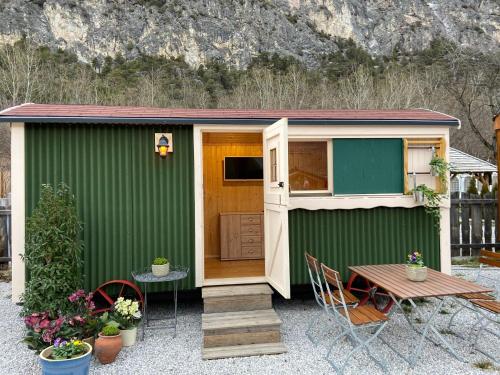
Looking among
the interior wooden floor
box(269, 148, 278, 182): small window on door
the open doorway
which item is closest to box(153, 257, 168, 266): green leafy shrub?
the interior wooden floor

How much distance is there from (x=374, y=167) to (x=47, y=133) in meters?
4.09

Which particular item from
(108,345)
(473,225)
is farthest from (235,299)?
(473,225)

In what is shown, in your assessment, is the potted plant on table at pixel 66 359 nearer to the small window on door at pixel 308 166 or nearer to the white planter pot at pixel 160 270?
the white planter pot at pixel 160 270

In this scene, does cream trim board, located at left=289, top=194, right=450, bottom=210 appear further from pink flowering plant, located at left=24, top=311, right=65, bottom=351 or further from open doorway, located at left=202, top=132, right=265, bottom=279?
pink flowering plant, located at left=24, top=311, right=65, bottom=351

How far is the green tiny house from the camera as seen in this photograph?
183 inches

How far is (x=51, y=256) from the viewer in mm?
4137

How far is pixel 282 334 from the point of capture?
4402 millimetres

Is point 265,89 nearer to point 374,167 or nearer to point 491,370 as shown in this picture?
point 374,167

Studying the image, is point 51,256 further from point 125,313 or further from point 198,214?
point 198,214

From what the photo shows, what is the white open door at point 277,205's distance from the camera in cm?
419

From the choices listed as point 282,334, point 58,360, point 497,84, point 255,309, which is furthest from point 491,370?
point 497,84

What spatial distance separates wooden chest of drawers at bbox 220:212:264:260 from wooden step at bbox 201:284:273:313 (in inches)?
76.8

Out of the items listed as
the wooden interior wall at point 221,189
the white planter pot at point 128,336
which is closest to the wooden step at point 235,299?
the white planter pot at point 128,336

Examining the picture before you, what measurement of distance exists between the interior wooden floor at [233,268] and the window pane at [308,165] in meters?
1.28
